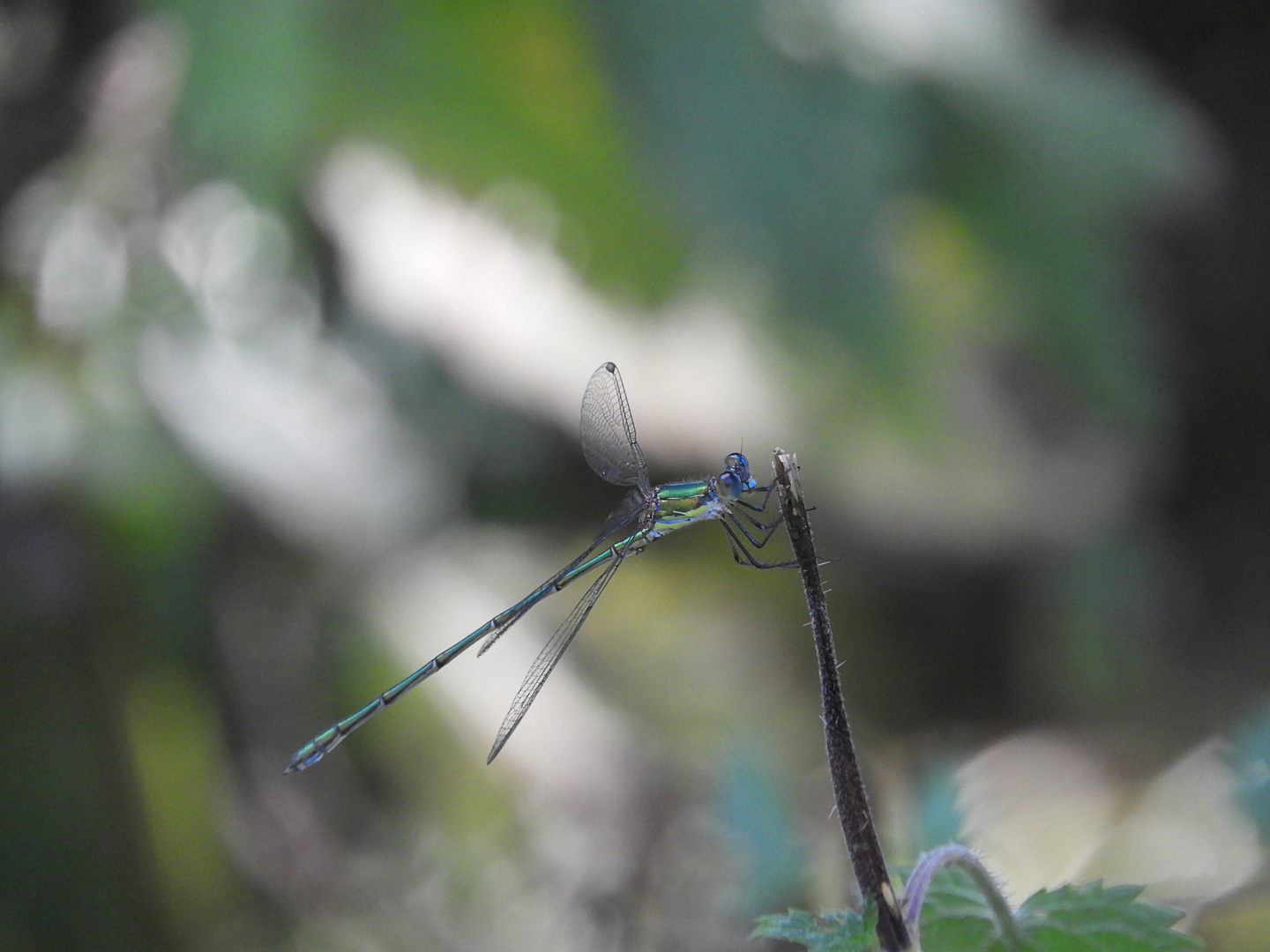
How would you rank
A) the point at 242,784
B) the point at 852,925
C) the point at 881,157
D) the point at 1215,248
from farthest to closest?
the point at 1215,248
the point at 242,784
the point at 881,157
the point at 852,925

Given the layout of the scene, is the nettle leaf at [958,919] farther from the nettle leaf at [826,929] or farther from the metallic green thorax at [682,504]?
the metallic green thorax at [682,504]

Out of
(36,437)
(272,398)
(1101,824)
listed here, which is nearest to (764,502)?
(1101,824)

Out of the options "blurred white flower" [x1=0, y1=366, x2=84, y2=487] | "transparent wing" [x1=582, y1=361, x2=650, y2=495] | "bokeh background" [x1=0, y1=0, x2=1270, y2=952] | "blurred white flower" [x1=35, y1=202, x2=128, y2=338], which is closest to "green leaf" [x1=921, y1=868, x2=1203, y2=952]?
"transparent wing" [x1=582, y1=361, x2=650, y2=495]

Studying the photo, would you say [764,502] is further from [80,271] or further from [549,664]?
[80,271]

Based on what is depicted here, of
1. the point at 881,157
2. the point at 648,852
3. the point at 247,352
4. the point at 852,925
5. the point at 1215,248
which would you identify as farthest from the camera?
the point at 1215,248

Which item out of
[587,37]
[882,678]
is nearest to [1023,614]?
[882,678]

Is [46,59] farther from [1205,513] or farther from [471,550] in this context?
[1205,513]
